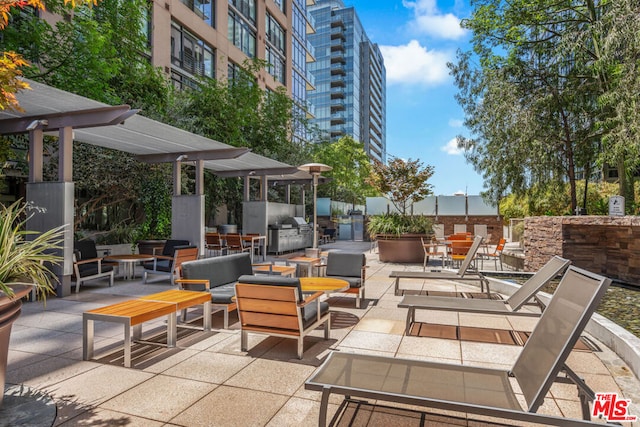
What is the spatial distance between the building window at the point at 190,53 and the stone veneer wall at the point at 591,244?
54.5 ft

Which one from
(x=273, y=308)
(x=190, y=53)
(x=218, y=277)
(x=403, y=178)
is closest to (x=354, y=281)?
(x=218, y=277)

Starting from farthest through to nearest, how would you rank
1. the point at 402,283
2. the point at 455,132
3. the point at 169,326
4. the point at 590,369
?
the point at 455,132, the point at 402,283, the point at 169,326, the point at 590,369

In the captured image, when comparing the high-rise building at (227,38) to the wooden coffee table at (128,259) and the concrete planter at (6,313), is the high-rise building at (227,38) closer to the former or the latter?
the wooden coffee table at (128,259)

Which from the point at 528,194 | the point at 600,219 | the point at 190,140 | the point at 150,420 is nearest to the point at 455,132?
the point at 528,194

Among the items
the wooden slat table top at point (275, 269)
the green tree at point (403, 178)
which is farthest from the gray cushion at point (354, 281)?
the green tree at point (403, 178)

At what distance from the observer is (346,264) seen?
22.3 ft

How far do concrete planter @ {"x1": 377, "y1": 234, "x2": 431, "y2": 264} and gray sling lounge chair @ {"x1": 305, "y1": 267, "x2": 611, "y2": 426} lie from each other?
9418mm

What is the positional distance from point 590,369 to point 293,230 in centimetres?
1324

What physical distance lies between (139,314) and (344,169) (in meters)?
32.7

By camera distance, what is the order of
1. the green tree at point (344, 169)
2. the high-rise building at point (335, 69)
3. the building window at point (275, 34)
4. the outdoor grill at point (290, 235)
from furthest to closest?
the high-rise building at point (335, 69), the green tree at point (344, 169), the building window at point (275, 34), the outdoor grill at point (290, 235)

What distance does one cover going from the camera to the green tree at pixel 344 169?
29.4m

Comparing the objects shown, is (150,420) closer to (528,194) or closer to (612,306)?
(612,306)

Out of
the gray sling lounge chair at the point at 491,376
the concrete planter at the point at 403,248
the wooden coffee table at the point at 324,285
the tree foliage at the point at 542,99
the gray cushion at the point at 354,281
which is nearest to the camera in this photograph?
the gray sling lounge chair at the point at 491,376

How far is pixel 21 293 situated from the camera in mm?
2701
